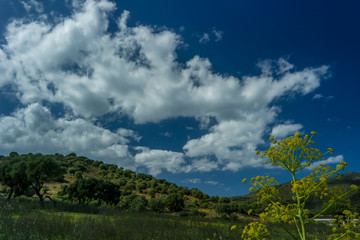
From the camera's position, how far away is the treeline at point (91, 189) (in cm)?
2658

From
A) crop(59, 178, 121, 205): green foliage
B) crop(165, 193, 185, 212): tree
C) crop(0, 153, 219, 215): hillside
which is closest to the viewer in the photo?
crop(59, 178, 121, 205): green foliage

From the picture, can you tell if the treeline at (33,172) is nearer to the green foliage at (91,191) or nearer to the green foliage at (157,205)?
the green foliage at (91,191)

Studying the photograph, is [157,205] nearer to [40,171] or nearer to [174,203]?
[174,203]

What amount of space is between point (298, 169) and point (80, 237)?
6462mm

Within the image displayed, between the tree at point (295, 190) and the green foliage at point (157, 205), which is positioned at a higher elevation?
the tree at point (295, 190)

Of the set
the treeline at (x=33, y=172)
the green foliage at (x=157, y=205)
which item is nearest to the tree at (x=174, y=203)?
the green foliage at (x=157, y=205)

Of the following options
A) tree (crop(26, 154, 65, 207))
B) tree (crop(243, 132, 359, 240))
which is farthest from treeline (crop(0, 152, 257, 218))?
tree (crop(243, 132, 359, 240))

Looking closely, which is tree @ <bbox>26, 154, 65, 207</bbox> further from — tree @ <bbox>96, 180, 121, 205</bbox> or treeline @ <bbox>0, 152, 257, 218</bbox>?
tree @ <bbox>96, 180, 121, 205</bbox>

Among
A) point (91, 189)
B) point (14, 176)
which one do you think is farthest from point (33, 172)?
point (91, 189)

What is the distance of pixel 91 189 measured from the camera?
128ft

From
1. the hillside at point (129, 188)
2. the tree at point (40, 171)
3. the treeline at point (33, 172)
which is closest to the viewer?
the tree at point (40, 171)

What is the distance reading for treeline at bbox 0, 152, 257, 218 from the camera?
26578 millimetres

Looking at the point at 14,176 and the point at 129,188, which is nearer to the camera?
the point at 14,176

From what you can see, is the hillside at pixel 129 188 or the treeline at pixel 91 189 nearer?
the treeline at pixel 91 189
